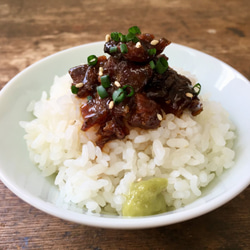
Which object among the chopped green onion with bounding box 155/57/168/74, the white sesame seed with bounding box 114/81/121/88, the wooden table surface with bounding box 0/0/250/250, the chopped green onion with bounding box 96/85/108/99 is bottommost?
the wooden table surface with bounding box 0/0/250/250

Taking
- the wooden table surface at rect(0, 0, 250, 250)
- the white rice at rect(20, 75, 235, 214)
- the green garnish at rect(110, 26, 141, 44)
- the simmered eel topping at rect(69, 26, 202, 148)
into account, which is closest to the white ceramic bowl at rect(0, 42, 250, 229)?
the white rice at rect(20, 75, 235, 214)

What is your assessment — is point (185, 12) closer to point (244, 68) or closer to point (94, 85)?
point (244, 68)

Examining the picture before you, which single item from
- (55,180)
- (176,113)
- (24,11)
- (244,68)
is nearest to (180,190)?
(176,113)

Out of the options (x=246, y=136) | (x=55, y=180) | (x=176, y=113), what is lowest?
(x=55, y=180)

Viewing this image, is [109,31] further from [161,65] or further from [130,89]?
[130,89]

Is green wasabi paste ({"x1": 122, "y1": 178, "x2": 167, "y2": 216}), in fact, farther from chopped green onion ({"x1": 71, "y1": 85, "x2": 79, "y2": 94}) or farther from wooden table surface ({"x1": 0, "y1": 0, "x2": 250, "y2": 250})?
chopped green onion ({"x1": 71, "y1": 85, "x2": 79, "y2": 94})
